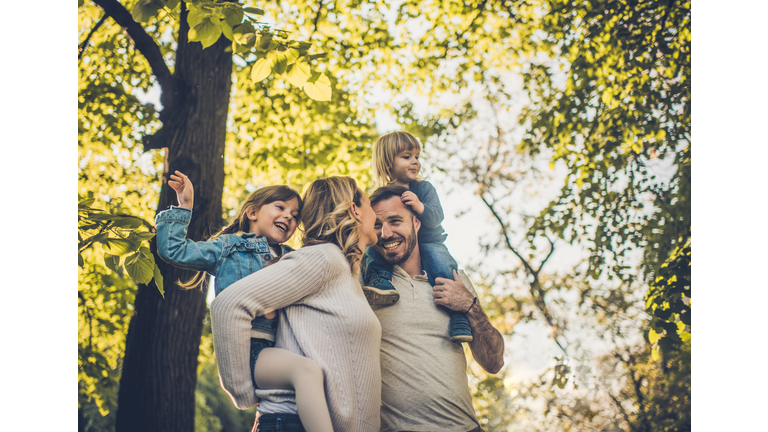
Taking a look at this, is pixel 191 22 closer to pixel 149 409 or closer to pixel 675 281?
pixel 149 409

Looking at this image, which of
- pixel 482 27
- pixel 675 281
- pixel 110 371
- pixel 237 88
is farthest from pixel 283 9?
pixel 675 281

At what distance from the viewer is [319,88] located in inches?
96.1

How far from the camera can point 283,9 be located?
20.7 ft

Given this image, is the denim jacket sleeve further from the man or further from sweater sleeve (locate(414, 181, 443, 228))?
sweater sleeve (locate(414, 181, 443, 228))

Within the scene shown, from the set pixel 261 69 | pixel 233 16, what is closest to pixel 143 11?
pixel 233 16

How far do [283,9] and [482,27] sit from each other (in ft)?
8.66

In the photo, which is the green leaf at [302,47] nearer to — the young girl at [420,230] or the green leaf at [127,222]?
the young girl at [420,230]

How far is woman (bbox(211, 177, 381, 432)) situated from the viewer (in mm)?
1639

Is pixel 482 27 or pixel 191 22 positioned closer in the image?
pixel 191 22

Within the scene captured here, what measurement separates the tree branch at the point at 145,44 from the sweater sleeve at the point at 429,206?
6.60 ft

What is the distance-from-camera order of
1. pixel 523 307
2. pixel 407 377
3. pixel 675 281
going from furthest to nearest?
pixel 523 307 → pixel 675 281 → pixel 407 377

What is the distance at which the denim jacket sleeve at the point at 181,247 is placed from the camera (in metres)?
1.97

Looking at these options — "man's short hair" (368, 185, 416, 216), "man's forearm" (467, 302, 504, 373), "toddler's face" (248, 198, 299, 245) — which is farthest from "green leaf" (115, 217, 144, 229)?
"man's forearm" (467, 302, 504, 373)

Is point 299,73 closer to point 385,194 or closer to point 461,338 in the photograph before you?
point 385,194
